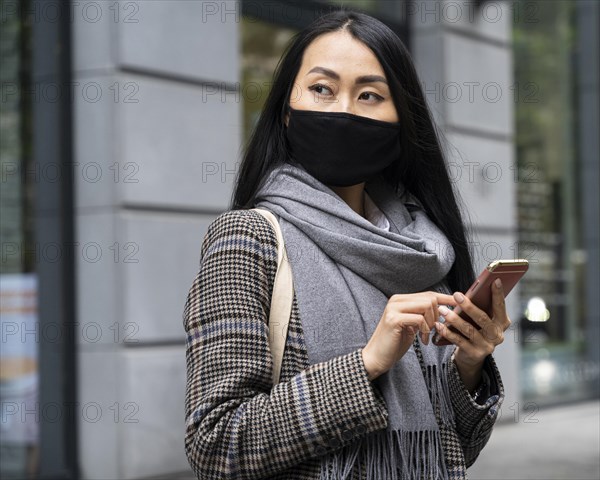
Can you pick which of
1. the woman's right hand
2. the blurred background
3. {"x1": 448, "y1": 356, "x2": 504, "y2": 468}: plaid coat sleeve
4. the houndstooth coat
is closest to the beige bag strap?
the houndstooth coat

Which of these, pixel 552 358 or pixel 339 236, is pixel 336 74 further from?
pixel 552 358

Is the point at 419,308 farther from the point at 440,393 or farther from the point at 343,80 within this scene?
the point at 343,80

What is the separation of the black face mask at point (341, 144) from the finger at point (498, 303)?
476 millimetres

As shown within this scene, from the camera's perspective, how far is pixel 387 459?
70.7 inches

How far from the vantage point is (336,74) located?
1.99m

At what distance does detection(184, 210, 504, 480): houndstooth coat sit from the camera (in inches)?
66.9

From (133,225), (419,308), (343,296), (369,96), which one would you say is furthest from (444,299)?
(133,225)

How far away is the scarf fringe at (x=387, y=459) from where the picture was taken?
1.76m

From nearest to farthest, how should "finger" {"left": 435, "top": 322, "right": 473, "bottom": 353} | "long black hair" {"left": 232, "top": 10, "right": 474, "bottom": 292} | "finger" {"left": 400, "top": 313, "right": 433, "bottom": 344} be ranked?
"finger" {"left": 400, "top": 313, "right": 433, "bottom": 344} → "finger" {"left": 435, "top": 322, "right": 473, "bottom": 353} → "long black hair" {"left": 232, "top": 10, "right": 474, "bottom": 292}

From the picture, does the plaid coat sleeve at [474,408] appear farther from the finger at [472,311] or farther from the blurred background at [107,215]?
the blurred background at [107,215]

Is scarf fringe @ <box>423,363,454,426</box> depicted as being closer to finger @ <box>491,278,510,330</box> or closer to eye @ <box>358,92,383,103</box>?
finger @ <box>491,278,510,330</box>

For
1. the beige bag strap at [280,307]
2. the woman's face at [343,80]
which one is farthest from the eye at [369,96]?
the beige bag strap at [280,307]

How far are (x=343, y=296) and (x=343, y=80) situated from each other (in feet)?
1.50

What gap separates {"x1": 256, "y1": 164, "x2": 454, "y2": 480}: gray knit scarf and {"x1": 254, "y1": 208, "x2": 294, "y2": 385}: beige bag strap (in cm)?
2
